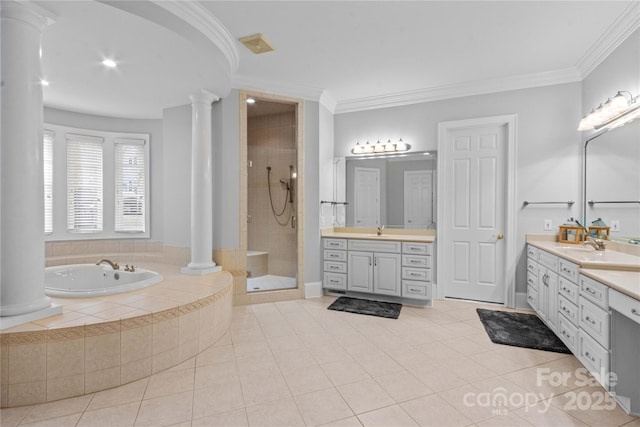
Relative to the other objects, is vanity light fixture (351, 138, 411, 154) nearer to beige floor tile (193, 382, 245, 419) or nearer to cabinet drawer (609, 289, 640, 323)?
cabinet drawer (609, 289, 640, 323)

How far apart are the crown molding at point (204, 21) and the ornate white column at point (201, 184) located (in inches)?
31.5

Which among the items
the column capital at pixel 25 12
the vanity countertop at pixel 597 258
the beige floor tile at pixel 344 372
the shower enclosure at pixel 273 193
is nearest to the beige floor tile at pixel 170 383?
the beige floor tile at pixel 344 372

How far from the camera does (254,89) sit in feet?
12.3

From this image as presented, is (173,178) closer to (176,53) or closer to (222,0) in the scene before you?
(176,53)

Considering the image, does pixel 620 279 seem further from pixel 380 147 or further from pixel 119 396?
pixel 119 396

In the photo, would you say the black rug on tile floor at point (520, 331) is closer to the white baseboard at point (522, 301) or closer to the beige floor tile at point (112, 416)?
the white baseboard at point (522, 301)

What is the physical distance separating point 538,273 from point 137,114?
17.3 feet

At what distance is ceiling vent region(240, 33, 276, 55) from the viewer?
2.76m

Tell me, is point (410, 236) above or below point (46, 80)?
below

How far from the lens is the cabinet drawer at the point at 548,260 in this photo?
8.89ft

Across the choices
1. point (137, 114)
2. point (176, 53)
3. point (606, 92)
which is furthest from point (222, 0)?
point (606, 92)

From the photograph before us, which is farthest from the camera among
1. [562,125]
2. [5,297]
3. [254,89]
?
[254,89]

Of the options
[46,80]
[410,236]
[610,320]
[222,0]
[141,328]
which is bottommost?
[141,328]

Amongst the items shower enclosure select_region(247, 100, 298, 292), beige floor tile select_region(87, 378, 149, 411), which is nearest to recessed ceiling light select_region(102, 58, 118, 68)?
shower enclosure select_region(247, 100, 298, 292)
